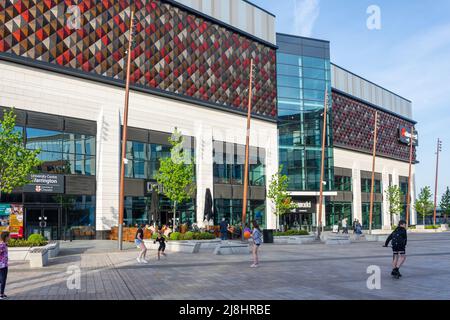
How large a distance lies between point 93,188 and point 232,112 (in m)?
18.2

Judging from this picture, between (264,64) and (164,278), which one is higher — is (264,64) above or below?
above

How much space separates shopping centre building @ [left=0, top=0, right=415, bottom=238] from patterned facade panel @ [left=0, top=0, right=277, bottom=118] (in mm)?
95

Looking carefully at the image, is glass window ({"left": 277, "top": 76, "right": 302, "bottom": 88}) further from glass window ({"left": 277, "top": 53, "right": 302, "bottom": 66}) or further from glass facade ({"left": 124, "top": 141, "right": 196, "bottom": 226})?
glass facade ({"left": 124, "top": 141, "right": 196, "bottom": 226})

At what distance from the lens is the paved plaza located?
1105 cm

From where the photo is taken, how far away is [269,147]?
170 ft

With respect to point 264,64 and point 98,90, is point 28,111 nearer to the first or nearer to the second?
point 98,90

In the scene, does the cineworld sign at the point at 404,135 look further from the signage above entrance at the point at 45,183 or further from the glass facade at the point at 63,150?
the signage above entrance at the point at 45,183

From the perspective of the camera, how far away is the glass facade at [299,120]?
5566cm

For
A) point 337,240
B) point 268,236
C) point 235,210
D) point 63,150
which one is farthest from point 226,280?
point 235,210

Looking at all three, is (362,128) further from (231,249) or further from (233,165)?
(231,249)

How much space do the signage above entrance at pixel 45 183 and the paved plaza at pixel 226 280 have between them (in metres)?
13.4
